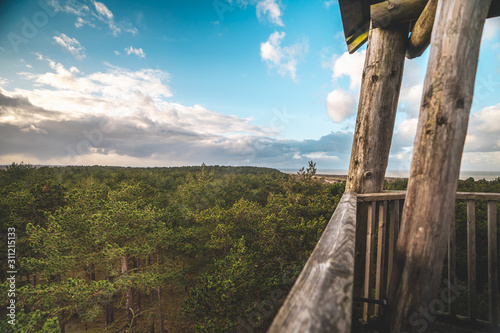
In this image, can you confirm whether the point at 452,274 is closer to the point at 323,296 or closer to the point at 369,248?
the point at 369,248

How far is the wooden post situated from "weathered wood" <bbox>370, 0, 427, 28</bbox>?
2.33 ft

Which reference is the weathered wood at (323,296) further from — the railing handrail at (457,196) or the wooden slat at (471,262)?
the wooden slat at (471,262)

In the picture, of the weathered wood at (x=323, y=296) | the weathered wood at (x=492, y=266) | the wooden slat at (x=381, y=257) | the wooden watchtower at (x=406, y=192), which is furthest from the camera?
the wooden slat at (x=381, y=257)

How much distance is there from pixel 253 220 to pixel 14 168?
39369 mm

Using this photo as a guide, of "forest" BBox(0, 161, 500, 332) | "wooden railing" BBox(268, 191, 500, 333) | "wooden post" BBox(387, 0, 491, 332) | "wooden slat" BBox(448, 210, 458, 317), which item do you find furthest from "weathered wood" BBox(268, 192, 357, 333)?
"forest" BBox(0, 161, 500, 332)

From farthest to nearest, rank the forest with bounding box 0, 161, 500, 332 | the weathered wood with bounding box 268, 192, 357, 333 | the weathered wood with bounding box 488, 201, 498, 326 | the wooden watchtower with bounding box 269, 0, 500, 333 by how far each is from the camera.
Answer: the forest with bounding box 0, 161, 500, 332
the weathered wood with bounding box 488, 201, 498, 326
the wooden watchtower with bounding box 269, 0, 500, 333
the weathered wood with bounding box 268, 192, 357, 333

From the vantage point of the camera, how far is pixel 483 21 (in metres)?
1.36

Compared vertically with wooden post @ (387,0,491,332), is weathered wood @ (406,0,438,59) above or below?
above

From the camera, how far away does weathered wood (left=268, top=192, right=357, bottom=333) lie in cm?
52

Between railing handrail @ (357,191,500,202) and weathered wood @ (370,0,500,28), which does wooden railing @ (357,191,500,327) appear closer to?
railing handrail @ (357,191,500,202)

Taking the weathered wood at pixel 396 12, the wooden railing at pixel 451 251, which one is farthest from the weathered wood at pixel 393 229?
the weathered wood at pixel 396 12

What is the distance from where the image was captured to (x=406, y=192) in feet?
5.43

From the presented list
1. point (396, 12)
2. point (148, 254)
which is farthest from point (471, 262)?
point (148, 254)

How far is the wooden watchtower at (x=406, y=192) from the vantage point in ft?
2.29
